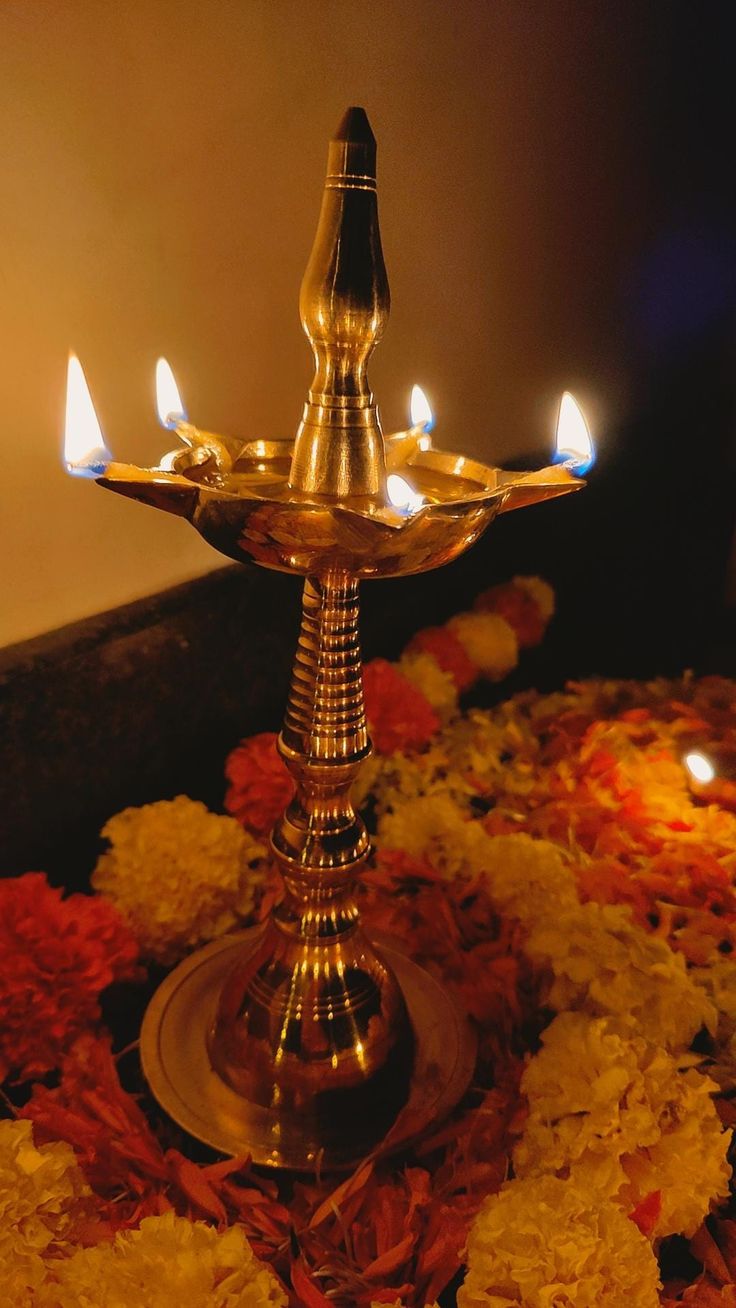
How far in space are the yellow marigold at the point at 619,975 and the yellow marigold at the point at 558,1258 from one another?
0.18 m

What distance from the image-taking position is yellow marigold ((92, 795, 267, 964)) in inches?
34.8

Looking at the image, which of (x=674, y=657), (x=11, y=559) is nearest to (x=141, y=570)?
(x=11, y=559)

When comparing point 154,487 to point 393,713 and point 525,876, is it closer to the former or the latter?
point 525,876

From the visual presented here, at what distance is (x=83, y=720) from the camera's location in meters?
0.95

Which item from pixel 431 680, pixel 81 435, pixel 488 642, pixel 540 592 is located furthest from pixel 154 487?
pixel 540 592

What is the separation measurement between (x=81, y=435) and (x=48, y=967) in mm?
434

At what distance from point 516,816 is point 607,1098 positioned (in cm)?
52

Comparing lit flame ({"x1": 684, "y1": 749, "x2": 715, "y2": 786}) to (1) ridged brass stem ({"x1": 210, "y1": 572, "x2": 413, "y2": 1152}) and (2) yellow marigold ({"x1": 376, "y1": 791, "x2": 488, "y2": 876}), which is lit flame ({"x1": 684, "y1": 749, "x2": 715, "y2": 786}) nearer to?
(2) yellow marigold ({"x1": 376, "y1": 791, "x2": 488, "y2": 876})

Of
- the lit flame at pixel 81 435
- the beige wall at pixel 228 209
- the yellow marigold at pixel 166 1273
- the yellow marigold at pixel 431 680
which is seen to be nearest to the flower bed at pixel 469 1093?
the yellow marigold at pixel 166 1273

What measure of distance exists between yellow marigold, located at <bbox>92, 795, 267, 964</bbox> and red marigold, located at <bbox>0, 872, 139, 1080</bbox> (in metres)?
0.05

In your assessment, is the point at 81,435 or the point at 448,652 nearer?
the point at 81,435

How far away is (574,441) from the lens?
655mm

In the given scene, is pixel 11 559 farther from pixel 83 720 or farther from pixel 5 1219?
pixel 5 1219

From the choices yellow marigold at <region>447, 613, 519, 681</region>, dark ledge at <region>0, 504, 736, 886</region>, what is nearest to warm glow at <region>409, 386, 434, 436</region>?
dark ledge at <region>0, 504, 736, 886</region>
